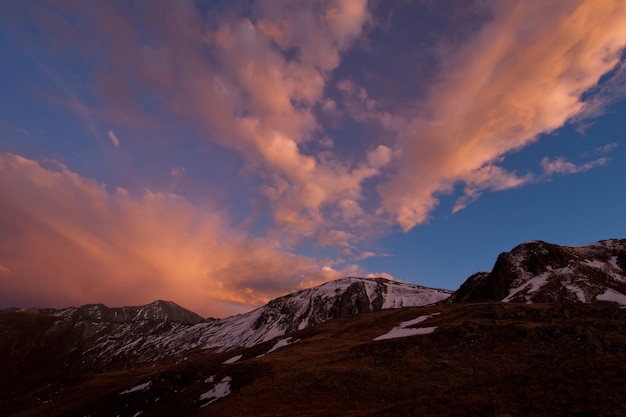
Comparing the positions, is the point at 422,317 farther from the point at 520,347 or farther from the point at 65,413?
the point at 65,413

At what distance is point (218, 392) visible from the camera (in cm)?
3834

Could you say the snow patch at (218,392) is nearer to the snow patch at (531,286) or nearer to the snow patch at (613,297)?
the snow patch at (531,286)

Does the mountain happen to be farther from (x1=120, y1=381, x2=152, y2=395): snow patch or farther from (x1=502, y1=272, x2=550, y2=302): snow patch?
(x1=120, y1=381, x2=152, y2=395): snow patch

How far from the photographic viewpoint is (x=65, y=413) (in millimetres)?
56688

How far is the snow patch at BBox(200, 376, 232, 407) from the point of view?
122 ft

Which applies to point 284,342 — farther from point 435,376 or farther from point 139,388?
point 435,376

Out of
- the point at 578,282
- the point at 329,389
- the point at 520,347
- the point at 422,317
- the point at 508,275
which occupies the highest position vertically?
the point at 508,275

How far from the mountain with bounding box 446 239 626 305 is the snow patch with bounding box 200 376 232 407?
228 ft

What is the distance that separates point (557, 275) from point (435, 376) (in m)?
74.4

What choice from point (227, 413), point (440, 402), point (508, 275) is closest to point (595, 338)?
point (440, 402)

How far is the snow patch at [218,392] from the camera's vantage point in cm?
3706

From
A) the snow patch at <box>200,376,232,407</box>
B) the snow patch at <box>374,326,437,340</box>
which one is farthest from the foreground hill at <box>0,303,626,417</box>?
the snow patch at <box>374,326,437,340</box>

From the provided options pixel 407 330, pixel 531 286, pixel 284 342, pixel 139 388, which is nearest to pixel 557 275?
pixel 531 286

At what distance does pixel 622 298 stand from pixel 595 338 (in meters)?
48.7
